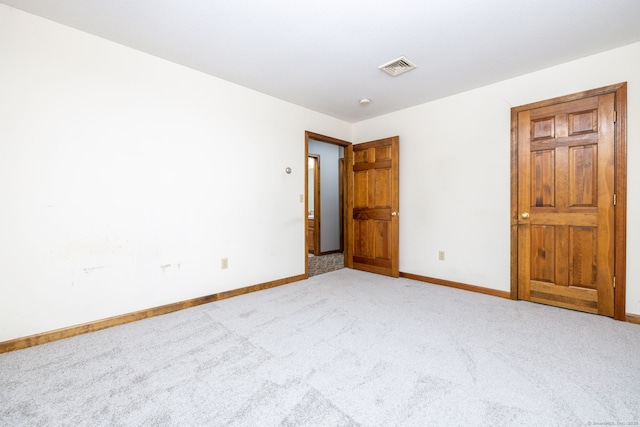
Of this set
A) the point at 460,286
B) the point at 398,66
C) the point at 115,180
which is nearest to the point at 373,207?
the point at 460,286

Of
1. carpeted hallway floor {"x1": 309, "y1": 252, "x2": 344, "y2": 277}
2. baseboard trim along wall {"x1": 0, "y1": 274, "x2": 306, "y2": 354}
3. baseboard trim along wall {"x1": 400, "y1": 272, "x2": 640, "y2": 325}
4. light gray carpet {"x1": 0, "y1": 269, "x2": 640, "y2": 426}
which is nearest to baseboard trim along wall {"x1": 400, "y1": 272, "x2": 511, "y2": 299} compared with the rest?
baseboard trim along wall {"x1": 400, "y1": 272, "x2": 640, "y2": 325}

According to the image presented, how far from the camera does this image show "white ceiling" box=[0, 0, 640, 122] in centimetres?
192

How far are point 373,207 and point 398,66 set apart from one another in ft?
6.68

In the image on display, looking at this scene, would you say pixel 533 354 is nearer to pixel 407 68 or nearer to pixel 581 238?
pixel 581 238

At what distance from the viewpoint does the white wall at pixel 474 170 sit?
7.93 feet

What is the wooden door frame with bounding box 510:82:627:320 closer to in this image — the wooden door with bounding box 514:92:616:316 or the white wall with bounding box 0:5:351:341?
the wooden door with bounding box 514:92:616:316

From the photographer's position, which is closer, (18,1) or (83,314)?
(18,1)

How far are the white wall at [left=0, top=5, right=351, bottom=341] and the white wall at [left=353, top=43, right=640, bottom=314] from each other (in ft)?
6.78

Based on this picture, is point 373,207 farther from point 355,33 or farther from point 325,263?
point 355,33

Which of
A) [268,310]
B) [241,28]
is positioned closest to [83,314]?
[268,310]

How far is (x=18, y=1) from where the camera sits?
6.21 ft

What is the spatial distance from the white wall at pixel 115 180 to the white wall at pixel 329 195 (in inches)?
92.3

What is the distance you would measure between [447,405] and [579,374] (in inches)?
36.8

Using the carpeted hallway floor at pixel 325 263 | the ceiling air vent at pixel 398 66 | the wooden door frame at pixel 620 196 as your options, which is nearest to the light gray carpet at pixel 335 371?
the wooden door frame at pixel 620 196
